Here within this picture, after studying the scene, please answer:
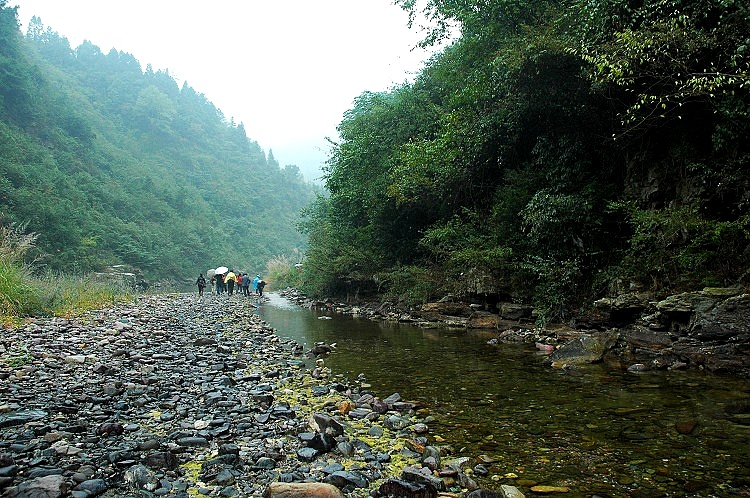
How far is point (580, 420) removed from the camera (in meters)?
4.84

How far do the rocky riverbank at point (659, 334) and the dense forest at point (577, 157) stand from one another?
0.68 m

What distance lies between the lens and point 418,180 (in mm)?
16328

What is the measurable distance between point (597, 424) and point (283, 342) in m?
7.47

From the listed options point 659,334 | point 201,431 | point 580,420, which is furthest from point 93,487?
point 659,334

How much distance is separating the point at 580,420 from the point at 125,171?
6969 cm

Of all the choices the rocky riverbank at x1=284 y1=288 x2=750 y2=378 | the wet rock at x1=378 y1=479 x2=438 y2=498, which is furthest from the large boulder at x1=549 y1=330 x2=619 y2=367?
the wet rock at x1=378 y1=479 x2=438 y2=498

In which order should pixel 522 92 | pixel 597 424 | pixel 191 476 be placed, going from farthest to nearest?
pixel 522 92 → pixel 597 424 → pixel 191 476

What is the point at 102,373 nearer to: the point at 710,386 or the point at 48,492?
the point at 48,492

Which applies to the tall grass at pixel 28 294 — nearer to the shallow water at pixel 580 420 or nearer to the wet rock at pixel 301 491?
the shallow water at pixel 580 420

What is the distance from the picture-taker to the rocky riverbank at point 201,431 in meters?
3.26

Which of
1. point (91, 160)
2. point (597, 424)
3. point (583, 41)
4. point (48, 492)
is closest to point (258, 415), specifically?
point (48, 492)

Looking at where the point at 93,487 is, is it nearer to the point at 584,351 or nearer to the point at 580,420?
the point at 580,420

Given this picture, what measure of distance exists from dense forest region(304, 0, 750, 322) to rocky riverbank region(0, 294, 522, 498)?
7.04 meters

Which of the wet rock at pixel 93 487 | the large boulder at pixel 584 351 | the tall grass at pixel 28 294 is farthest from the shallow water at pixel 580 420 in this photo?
the tall grass at pixel 28 294
